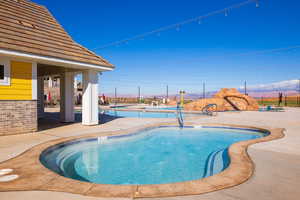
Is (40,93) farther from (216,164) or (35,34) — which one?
(216,164)

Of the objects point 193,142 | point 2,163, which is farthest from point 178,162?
point 2,163

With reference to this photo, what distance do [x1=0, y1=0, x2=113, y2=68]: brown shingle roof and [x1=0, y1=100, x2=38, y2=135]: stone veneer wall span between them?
6.07 feet

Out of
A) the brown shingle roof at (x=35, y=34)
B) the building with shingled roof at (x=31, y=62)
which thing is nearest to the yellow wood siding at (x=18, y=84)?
the building with shingled roof at (x=31, y=62)

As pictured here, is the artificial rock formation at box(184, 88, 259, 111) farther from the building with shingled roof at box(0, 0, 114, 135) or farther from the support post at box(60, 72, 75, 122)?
the support post at box(60, 72, 75, 122)

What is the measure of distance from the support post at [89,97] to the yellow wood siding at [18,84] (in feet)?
7.17

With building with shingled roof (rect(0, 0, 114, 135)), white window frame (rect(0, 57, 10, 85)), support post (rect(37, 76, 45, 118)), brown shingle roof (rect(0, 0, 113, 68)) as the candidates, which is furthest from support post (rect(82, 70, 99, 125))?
support post (rect(37, 76, 45, 118))

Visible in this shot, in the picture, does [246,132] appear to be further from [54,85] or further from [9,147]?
[54,85]

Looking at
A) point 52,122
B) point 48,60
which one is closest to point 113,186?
point 48,60

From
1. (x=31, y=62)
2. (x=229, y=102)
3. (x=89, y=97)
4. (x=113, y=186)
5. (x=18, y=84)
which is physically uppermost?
(x=31, y=62)

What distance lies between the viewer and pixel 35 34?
276 inches

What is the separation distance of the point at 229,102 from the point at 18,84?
18.2m

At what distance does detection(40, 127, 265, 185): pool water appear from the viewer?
385 centimetres

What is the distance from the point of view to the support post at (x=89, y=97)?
320 inches

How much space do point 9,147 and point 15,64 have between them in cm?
315
